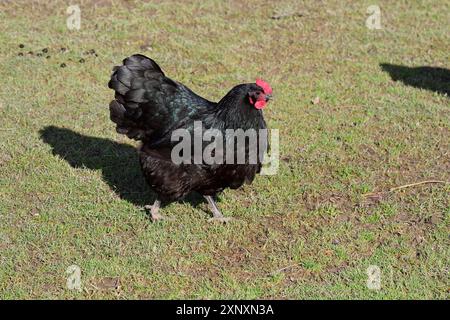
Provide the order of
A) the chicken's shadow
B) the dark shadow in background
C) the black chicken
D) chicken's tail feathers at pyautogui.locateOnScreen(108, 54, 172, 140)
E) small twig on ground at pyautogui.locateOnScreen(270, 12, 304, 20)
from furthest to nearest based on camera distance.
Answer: small twig on ground at pyautogui.locateOnScreen(270, 12, 304, 20), the dark shadow in background, the chicken's shadow, chicken's tail feathers at pyautogui.locateOnScreen(108, 54, 172, 140), the black chicken

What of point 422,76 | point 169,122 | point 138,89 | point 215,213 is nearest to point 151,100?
point 138,89

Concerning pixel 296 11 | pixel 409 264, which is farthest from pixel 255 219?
pixel 296 11

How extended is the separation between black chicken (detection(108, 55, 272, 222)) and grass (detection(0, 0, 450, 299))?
55 centimetres

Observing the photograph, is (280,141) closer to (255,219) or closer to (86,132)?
(255,219)

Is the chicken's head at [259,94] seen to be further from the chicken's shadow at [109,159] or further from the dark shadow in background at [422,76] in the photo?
the dark shadow in background at [422,76]

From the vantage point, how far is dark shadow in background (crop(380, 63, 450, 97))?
371 inches

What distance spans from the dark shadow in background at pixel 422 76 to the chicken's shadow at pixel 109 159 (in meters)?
4.45

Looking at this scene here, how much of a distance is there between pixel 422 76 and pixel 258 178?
13.4 ft

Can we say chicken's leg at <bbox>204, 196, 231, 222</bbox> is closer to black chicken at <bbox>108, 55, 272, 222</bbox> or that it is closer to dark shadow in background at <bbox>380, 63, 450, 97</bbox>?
black chicken at <bbox>108, 55, 272, 222</bbox>

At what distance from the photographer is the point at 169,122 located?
6.09 metres

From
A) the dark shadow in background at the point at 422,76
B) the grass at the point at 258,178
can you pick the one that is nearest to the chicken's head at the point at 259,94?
the grass at the point at 258,178

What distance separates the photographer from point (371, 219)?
20.8ft

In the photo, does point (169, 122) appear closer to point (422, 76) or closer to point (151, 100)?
point (151, 100)

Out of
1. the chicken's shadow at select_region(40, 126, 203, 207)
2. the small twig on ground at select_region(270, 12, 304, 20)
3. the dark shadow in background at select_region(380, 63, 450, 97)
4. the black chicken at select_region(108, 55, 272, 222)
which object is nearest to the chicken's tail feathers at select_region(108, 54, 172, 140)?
the black chicken at select_region(108, 55, 272, 222)
